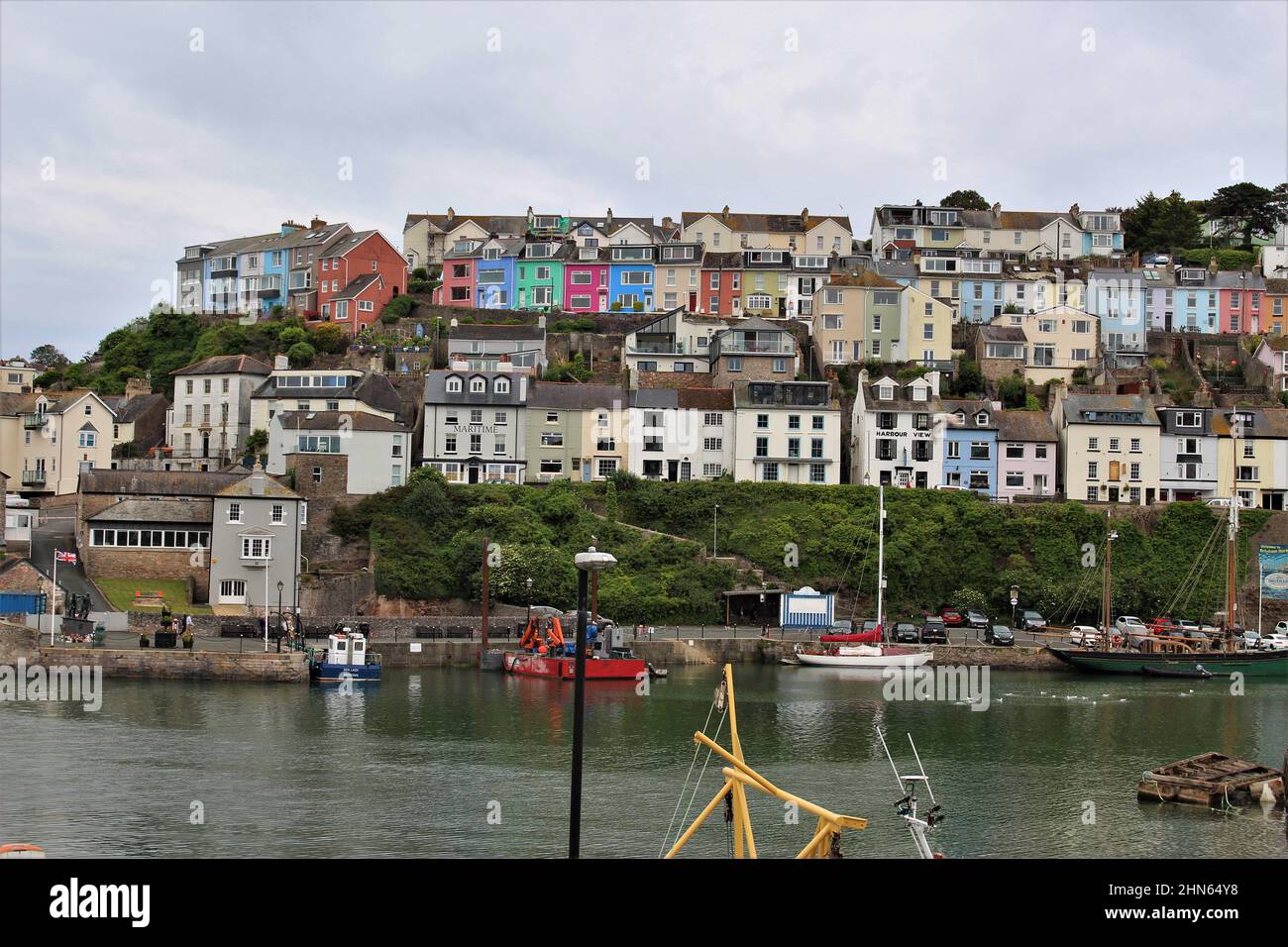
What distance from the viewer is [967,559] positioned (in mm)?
62406

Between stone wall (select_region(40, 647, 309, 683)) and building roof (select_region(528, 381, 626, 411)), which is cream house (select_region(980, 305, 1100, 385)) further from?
stone wall (select_region(40, 647, 309, 683))

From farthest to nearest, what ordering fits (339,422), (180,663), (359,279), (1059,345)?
(359,279) → (1059,345) → (339,422) → (180,663)

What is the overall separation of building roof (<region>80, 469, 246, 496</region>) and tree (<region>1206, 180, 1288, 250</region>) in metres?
82.7

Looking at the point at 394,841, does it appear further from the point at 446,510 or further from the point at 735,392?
the point at 735,392

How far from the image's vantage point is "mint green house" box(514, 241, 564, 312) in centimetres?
8919

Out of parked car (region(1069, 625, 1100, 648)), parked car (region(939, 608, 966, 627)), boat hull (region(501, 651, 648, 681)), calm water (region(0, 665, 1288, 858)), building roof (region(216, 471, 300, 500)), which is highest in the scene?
building roof (region(216, 471, 300, 500))

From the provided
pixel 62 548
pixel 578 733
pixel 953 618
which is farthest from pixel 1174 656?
pixel 578 733

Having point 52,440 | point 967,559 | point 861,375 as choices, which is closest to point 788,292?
point 861,375

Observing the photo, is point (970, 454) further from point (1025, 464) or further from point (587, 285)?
point (587, 285)

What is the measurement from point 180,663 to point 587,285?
47.4 metres

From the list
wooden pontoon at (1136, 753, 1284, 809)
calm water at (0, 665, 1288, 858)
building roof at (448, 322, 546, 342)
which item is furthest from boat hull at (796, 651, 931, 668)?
building roof at (448, 322, 546, 342)

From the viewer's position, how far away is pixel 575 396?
68875mm

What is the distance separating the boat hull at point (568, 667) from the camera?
164 feet

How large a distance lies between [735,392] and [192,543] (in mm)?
26277
